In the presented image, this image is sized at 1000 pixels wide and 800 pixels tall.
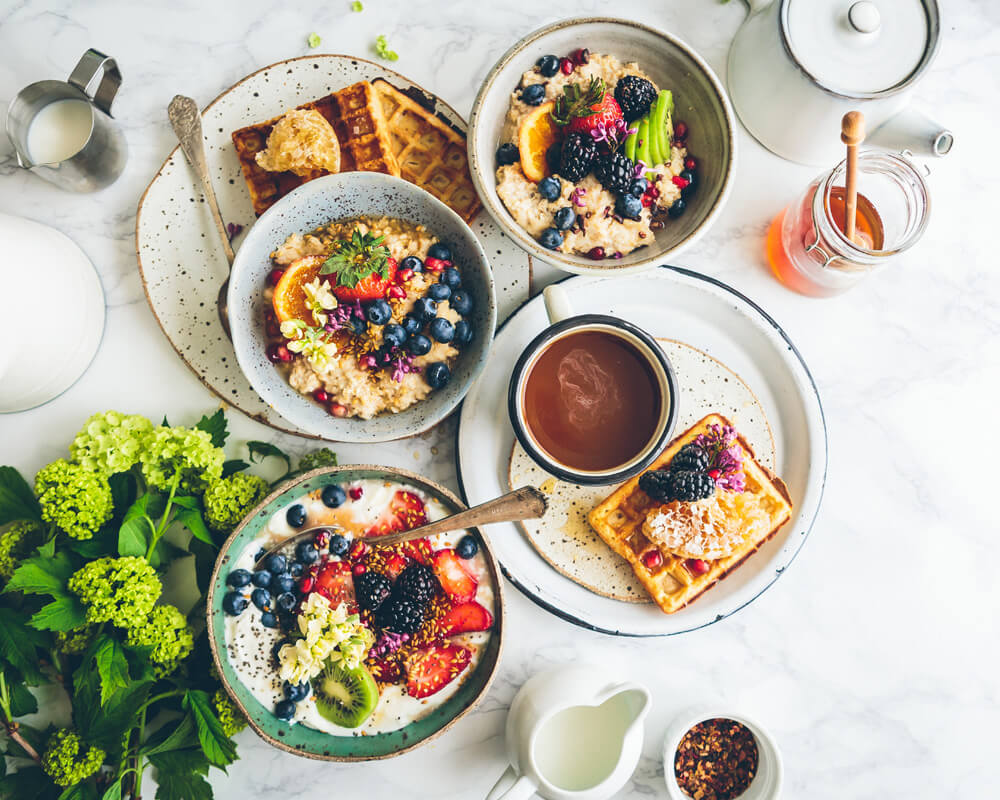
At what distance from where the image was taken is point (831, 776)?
7.45 ft

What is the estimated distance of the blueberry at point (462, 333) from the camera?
191cm

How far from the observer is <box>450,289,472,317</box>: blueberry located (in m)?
1.91

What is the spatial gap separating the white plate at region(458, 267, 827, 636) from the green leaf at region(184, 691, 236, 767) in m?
0.83

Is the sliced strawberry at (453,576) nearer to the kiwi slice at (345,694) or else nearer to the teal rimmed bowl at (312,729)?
the teal rimmed bowl at (312,729)

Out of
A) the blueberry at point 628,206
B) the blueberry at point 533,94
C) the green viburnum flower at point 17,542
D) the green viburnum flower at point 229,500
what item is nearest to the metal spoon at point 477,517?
the green viburnum flower at point 229,500

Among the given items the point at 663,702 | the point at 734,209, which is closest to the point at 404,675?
the point at 663,702

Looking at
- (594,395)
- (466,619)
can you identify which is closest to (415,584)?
(466,619)

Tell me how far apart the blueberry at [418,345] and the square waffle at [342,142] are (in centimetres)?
46

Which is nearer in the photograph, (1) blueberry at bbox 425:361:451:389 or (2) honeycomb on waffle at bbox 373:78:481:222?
(1) blueberry at bbox 425:361:451:389

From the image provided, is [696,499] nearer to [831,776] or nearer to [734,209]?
[734,209]

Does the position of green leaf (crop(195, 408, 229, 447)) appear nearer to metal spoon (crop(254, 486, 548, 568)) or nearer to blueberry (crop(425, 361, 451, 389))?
metal spoon (crop(254, 486, 548, 568))

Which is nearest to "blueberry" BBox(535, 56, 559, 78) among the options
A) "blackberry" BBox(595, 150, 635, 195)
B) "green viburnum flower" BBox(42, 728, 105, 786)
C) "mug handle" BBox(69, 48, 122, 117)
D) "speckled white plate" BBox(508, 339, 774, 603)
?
"blackberry" BBox(595, 150, 635, 195)

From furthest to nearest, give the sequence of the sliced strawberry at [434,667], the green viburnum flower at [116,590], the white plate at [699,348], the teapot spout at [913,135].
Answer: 1. the white plate at [699,348]
2. the sliced strawberry at [434,667]
3. the teapot spout at [913,135]
4. the green viburnum flower at [116,590]

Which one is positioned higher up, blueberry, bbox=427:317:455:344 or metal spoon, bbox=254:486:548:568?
blueberry, bbox=427:317:455:344
